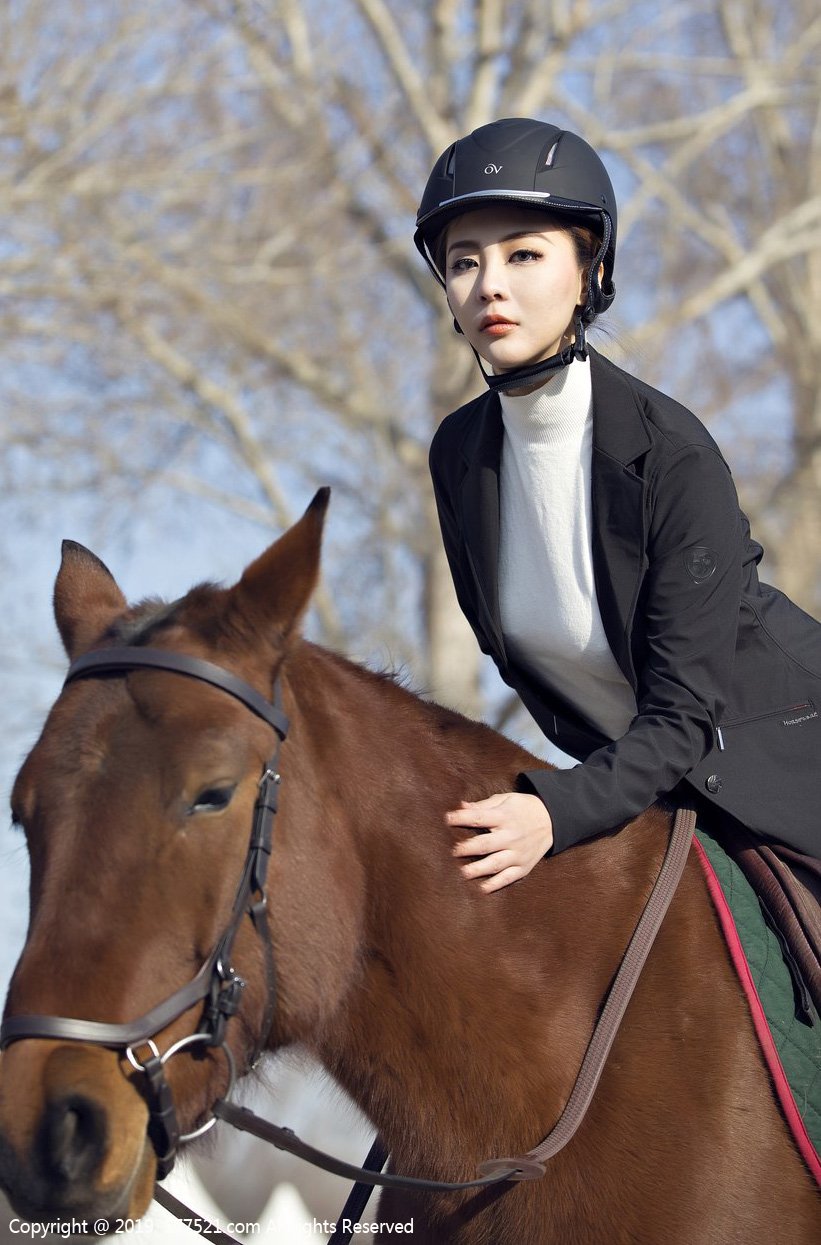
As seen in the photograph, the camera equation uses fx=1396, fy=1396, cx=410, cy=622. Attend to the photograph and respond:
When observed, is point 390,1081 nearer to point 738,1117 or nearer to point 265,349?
point 738,1117

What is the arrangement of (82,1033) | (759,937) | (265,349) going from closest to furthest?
(82,1033) → (759,937) → (265,349)

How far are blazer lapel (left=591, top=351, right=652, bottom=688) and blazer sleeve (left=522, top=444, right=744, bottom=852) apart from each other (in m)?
0.03

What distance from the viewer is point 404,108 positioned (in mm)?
14688

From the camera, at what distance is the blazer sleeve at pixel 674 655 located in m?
2.78

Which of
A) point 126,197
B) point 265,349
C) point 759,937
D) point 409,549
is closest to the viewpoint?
point 759,937

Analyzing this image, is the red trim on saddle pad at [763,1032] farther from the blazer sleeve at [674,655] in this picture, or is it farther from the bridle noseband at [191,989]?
the bridle noseband at [191,989]

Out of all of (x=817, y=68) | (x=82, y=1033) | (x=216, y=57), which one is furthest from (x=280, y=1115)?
(x=817, y=68)

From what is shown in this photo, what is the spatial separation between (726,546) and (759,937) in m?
0.81

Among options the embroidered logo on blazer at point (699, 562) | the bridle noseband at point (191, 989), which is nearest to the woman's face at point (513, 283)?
the embroidered logo on blazer at point (699, 562)

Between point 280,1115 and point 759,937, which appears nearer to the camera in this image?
point 759,937

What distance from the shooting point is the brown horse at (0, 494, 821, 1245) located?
2.25m

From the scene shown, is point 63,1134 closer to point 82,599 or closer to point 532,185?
point 82,599

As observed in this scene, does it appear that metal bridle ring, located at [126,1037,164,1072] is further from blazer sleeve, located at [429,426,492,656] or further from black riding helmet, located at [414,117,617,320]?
black riding helmet, located at [414,117,617,320]

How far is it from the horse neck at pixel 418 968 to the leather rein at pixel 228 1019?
9 cm
